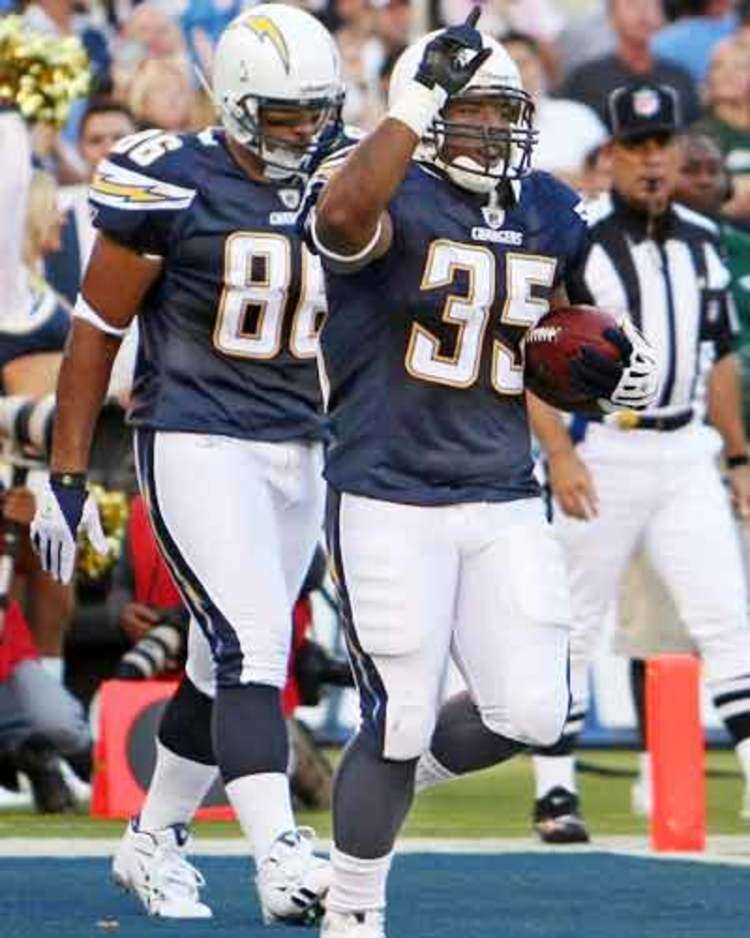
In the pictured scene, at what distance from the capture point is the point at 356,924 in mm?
5859

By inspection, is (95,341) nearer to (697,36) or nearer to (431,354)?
(431,354)

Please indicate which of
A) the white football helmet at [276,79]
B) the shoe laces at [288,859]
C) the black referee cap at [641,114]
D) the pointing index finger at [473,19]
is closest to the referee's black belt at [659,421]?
the black referee cap at [641,114]

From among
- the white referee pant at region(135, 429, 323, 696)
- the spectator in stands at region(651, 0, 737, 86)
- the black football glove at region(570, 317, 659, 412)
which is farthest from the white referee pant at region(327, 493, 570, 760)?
the spectator in stands at region(651, 0, 737, 86)

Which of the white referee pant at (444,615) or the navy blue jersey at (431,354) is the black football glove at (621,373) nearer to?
the navy blue jersey at (431,354)

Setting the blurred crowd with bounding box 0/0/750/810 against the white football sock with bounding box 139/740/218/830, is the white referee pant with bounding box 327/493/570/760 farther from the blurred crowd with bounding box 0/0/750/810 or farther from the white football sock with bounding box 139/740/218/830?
the blurred crowd with bounding box 0/0/750/810

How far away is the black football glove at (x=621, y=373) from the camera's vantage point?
6156 millimetres

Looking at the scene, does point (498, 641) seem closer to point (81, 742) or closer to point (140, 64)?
point (81, 742)

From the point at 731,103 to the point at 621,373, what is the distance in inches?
289

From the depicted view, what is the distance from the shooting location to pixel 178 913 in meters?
6.75

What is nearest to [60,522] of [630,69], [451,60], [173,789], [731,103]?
[173,789]

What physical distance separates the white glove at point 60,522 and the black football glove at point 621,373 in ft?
3.98

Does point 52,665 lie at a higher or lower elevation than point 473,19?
lower

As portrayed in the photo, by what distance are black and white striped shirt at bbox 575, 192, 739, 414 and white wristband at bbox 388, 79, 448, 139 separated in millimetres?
3086

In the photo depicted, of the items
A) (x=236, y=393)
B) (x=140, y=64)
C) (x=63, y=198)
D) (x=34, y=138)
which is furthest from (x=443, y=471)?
(x=140, y=64)
